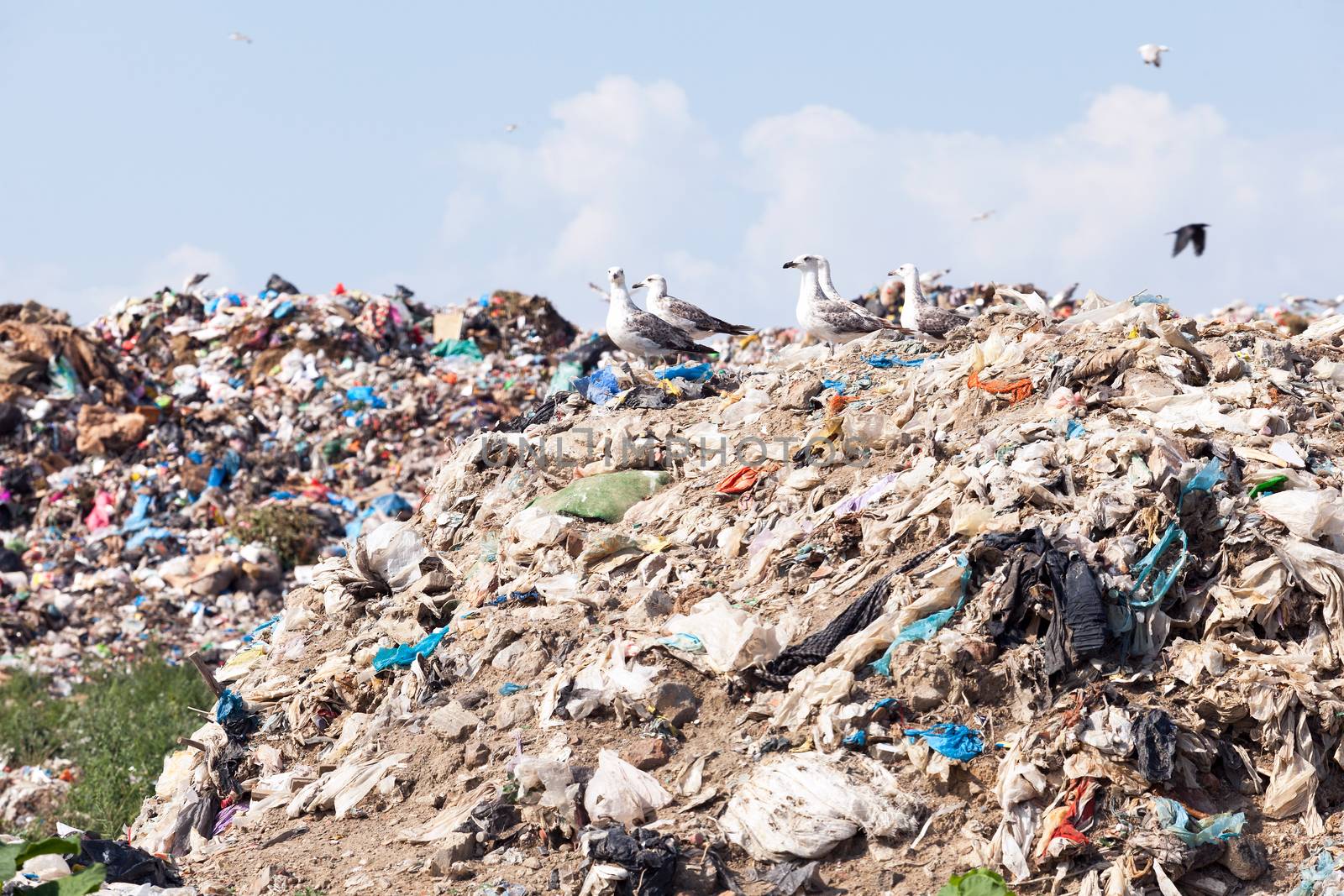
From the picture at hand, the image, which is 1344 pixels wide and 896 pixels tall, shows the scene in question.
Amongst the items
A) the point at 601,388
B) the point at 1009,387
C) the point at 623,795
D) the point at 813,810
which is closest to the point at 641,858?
the point at 623,795

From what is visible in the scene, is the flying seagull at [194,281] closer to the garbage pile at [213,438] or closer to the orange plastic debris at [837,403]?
the garbage pile at [213,438]

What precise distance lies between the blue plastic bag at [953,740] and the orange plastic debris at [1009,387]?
252cm

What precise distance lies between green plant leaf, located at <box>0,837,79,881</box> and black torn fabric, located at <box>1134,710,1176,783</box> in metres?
3.55

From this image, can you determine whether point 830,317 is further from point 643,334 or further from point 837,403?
point 837,403

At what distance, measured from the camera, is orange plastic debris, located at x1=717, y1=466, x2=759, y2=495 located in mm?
6863

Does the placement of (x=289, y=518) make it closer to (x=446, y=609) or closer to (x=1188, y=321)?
(x=446, y=609)

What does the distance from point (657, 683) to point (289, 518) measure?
33.9 feet

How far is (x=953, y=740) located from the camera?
4.84 metres

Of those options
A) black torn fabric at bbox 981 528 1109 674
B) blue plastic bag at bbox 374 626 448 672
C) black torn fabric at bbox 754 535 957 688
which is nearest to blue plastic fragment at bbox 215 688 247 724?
blue plastic bag at bbox 374 626 448 672

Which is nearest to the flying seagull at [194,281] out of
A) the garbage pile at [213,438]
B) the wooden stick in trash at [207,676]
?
the garbage pile at [213,438]

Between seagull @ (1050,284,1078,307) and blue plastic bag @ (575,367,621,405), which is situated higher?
seagull @ (1050,284,1078,307)

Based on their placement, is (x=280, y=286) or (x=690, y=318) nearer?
(x=690, y=318)

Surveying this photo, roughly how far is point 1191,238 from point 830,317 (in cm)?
285

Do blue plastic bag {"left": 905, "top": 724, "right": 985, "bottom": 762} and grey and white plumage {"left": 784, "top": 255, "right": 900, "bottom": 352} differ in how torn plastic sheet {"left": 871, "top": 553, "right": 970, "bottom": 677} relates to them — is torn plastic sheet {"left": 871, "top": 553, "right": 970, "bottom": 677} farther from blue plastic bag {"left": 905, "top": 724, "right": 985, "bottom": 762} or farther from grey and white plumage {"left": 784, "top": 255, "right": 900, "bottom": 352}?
grey and white plumage {"left": 784, "top": 255, "right": 900, "bottom": 352}
